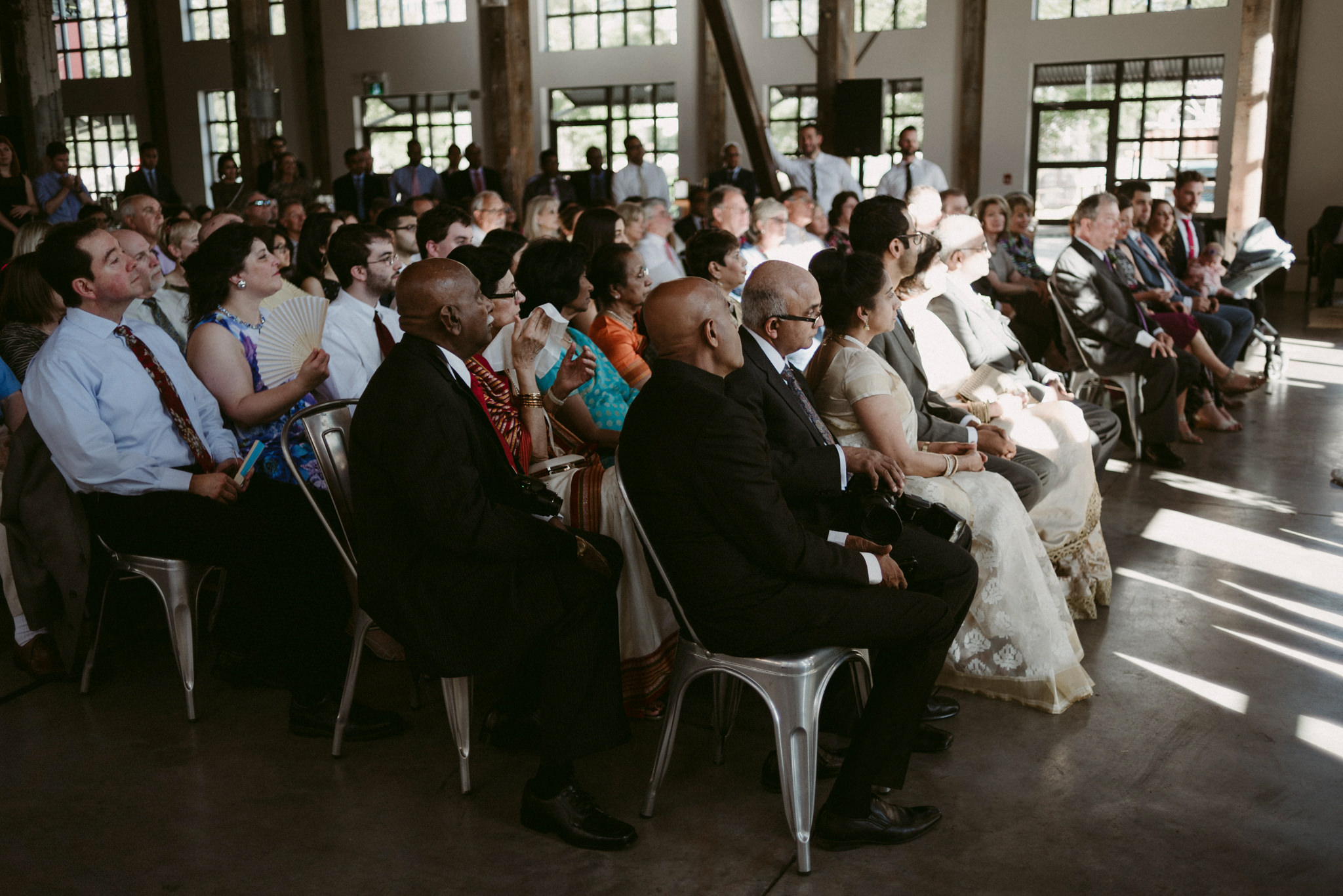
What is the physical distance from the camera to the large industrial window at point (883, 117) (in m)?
13.4

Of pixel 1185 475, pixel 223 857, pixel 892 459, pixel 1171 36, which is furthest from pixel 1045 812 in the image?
pixel 1171 36

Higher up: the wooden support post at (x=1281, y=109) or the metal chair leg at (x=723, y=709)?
the wooden support post at (x=1281, y=109)

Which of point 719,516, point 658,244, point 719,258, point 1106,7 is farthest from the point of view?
point 1106,7

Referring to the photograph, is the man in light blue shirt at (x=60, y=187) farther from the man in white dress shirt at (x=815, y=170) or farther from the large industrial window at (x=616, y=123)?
the large industrial window at (x=616, y=123)

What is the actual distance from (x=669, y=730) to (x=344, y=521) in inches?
35.1

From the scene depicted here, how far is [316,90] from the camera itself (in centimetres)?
1525

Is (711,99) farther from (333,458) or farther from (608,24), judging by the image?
(333,458)

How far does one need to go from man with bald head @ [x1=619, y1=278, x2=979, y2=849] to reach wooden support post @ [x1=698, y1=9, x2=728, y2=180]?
1208 centimetres

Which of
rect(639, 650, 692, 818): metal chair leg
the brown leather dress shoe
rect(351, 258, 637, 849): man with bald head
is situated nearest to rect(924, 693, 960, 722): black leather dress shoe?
rect(639, 650, 692, 818): metal chair leg

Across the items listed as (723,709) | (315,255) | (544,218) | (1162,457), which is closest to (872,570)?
(723,709)

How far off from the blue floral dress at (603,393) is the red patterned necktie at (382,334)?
55 cm

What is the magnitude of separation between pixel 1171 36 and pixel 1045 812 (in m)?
12.4

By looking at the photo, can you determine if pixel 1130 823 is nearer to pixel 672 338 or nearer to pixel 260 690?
pixel 672 338

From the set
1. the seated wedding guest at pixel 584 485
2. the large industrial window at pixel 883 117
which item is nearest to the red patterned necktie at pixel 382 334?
the seated wedding guest at pixel 584 485
